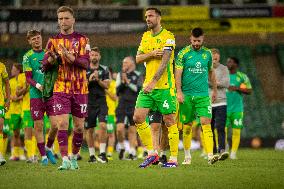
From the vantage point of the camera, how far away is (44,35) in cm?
3284

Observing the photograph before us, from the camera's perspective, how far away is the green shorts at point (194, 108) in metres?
13.5

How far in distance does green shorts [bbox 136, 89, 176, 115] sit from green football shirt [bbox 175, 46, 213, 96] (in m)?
1.59

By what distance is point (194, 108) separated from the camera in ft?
45.3

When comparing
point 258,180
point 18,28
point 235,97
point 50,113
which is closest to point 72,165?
point 50,113

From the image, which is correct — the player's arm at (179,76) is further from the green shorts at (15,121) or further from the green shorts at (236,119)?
the green shorts at (15,121)

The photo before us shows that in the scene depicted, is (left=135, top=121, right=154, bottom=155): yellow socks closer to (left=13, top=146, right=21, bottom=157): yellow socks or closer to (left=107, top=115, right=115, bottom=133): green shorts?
(left=107, top=115, right=115, bottom=133): green shorts

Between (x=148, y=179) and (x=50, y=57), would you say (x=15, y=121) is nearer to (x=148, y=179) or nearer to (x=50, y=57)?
(x=50, y=57)

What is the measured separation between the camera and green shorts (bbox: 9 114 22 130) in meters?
17.9

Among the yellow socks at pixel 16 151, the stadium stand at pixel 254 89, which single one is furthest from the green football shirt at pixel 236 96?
the stadium stand at pixel 254 89

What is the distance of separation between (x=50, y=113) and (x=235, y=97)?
559 cm

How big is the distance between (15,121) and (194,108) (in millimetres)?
5724

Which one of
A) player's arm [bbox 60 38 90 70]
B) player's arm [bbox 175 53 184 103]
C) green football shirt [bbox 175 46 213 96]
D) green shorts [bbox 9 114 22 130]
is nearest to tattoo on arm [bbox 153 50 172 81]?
player's arm [bbox 60 38 90 70]

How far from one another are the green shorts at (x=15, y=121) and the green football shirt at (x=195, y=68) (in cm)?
566

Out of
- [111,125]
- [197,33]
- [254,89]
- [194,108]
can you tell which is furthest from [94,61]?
[254,89]
